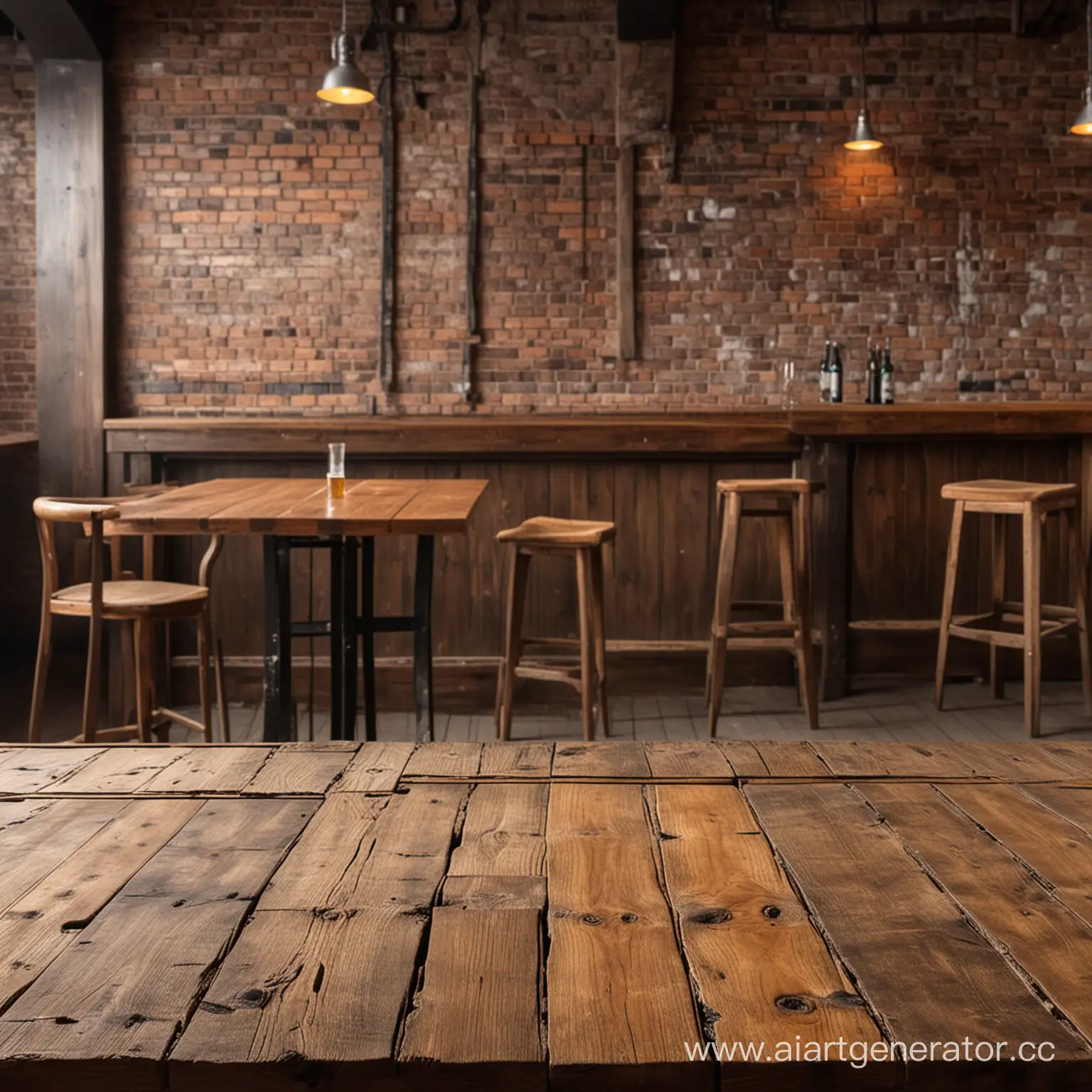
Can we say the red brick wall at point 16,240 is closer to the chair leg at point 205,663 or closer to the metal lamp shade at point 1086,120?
the chair leg at point 205,663

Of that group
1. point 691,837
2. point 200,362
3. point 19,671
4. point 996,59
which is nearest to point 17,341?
point 200,362

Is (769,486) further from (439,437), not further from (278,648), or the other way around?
(278,648)

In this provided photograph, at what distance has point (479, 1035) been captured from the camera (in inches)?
40.4

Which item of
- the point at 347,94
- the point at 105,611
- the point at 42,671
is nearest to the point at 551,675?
the point at 105,611

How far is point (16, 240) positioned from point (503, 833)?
566cm

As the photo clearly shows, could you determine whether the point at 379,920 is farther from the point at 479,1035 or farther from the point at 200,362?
the point at 200,362

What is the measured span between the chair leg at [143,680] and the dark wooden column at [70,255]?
6.76 feet

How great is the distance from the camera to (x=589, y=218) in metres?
6.18

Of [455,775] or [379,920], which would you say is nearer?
[379,920]

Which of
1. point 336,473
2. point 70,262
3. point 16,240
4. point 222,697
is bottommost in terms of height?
point 222,697

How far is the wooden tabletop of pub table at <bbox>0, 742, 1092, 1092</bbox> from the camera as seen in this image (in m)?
1.00

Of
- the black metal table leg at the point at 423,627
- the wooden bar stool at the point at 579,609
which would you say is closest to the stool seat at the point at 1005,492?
the wooden bar stool at the point at 579,609

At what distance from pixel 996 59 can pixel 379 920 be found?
6131mm

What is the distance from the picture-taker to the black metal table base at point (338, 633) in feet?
11.1
